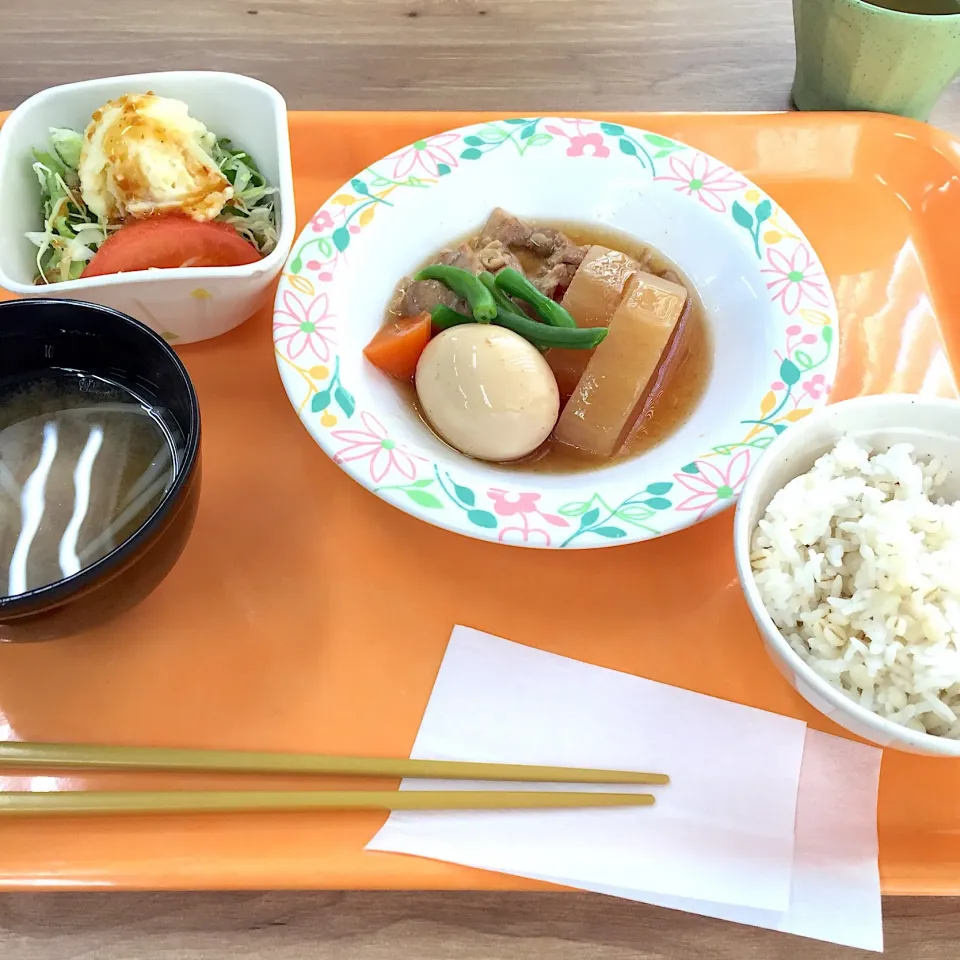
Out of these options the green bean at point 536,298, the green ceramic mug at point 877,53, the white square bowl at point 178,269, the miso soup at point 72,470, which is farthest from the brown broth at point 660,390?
the green ceramic mug at point 877,53

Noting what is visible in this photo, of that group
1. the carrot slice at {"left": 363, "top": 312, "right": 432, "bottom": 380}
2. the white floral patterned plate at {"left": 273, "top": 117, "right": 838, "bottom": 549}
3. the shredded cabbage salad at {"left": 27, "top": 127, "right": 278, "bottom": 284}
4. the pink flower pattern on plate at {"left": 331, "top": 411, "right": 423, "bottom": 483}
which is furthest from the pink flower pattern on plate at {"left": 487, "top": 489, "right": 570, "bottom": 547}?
the shredded cabbage salad at {"left": 27, "top": 127, "right": 278, "bottom": 284}

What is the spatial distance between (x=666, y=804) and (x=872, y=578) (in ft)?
1.19

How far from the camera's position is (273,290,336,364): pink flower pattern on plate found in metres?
1.21

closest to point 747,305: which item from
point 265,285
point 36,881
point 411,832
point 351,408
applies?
point 351,408

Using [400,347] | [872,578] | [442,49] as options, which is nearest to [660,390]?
[400,347]

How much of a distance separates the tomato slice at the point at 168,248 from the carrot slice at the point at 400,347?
0.24m

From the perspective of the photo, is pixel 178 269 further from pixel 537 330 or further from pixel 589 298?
pixel 589 298

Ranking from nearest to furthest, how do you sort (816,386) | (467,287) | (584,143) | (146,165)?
(816,386) → (146,165) → (467,287) → (584,143)

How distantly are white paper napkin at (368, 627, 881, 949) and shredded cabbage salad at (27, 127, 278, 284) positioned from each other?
0.81 metres

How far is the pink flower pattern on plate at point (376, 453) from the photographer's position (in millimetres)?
1111

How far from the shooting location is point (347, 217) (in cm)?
139

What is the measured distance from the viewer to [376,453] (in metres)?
1.13

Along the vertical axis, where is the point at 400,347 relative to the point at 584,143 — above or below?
below

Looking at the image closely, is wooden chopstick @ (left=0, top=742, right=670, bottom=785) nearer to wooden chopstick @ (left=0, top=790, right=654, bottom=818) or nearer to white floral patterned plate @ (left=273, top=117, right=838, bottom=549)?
wooden chopstick @ (left=0, top=790, right=654, bottom=818)
